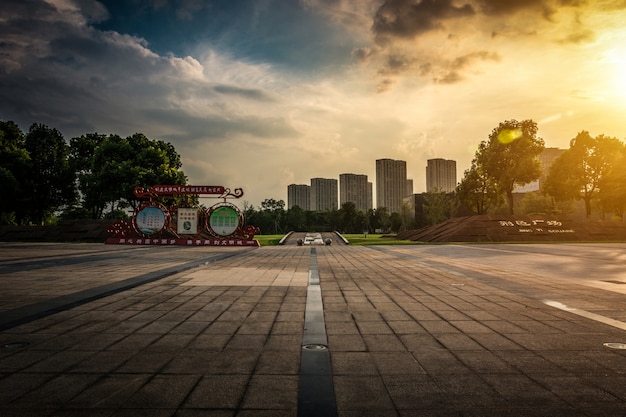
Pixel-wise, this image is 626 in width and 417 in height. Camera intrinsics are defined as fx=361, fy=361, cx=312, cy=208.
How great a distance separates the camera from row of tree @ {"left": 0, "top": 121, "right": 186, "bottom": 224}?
38938 mm

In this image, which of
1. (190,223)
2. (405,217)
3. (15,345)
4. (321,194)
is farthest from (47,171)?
(321,194)

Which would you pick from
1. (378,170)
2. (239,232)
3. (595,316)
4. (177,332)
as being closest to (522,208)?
(239,232)

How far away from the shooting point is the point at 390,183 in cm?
17250

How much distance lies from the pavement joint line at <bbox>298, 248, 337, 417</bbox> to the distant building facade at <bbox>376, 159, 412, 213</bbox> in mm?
167896

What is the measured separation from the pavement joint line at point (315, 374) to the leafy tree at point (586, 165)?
2036 inches

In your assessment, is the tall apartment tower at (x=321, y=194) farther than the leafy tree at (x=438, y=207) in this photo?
Yes

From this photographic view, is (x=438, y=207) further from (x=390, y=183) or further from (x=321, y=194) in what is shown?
(x=390, y=183)

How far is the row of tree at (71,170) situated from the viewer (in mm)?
38938

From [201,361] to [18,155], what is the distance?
51.4m

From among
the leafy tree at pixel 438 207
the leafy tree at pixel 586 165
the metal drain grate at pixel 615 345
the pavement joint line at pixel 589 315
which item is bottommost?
the pavement joint line at pixel 589 315

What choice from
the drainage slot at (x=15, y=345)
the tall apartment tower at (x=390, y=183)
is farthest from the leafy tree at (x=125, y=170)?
the tall apartment tower at (x=390, y=183)

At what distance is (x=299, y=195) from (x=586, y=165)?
132 metres

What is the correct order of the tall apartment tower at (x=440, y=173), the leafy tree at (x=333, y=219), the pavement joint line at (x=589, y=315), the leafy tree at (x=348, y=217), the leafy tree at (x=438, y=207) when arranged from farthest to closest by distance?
1. the tall apartment tower at (x=440, y=173)
2. the leafy tree at (x=333, y=219)
3. the leafy tree at (x=348, y=217)
4. the leafy tree at (x=438, y=207)
5. the pavement joint line at (x=589, y=315)

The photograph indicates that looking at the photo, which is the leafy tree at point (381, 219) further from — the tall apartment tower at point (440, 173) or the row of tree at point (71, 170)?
the tall apartment tower at point (440, 173)
